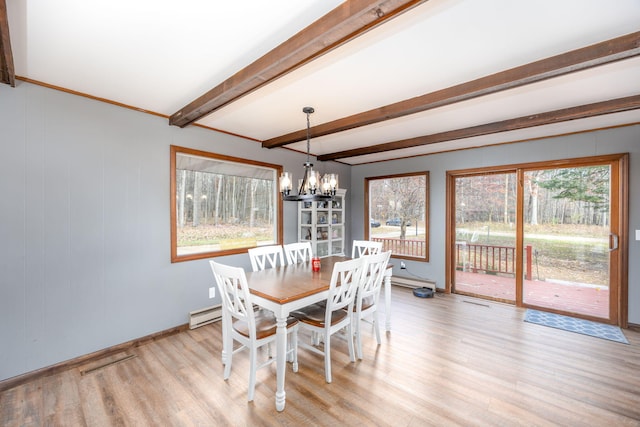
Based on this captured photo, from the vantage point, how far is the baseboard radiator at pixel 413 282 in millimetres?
4676

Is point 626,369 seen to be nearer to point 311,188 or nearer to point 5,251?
point 311,188

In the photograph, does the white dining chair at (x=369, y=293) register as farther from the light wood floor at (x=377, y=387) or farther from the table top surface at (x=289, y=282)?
the table top surface at (x=289, y=282)

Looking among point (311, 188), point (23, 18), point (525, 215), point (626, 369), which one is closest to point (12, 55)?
point (23, 18)

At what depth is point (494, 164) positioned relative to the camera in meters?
4.23

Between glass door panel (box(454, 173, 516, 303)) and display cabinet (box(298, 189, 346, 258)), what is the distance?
2.09 m

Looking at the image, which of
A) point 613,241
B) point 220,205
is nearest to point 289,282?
point 220,205

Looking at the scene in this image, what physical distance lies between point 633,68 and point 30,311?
5.16 m

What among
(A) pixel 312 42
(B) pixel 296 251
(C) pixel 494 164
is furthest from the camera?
(C) pixel 494 164

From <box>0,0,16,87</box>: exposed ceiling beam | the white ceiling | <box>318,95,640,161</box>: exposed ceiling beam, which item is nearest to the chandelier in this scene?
the white ceiling

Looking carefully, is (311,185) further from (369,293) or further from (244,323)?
(244,323)

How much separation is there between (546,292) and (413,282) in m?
1.85

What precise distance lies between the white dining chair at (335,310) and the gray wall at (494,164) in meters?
2.77

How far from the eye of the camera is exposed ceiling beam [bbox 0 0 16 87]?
1407mm

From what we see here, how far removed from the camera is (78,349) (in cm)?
254
